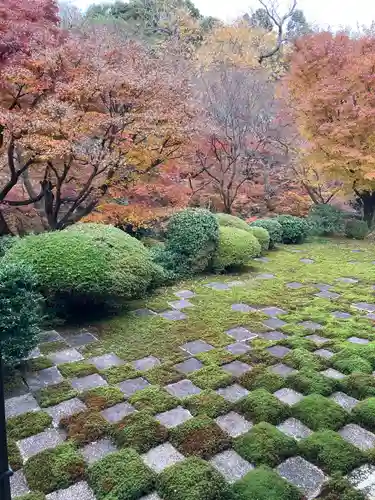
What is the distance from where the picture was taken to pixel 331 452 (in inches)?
92.4

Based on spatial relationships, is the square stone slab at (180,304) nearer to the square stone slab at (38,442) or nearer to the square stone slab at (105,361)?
the square stone slab at (105,361)

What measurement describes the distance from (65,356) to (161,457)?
66.9 inches

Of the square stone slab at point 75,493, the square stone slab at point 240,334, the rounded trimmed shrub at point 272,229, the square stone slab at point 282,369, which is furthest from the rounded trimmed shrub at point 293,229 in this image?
the square stone slab at point 75,493

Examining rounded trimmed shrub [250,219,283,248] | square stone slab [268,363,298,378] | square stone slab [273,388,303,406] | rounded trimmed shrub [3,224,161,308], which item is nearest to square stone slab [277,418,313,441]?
square stone slab [273,388,303,406]

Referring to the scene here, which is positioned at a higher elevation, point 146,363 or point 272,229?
point 272,229

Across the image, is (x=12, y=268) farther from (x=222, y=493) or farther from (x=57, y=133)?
(x=57, y=133)

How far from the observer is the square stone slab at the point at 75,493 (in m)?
2.08

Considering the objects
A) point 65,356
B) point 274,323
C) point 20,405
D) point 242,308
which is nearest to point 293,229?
point 242,308

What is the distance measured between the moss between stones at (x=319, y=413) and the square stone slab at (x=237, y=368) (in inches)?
24.6

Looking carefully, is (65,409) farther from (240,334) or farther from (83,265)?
(240,334)

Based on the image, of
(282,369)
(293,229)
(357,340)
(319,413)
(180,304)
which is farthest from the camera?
(293,229)

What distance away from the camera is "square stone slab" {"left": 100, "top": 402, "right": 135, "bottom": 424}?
274 cm

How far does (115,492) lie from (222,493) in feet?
1.83

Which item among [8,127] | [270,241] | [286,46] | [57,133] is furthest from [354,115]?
[286,46]
